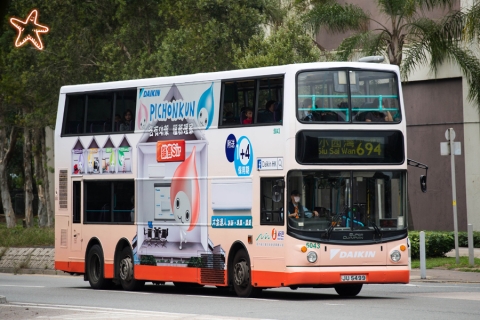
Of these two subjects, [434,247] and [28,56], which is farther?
[28,56]

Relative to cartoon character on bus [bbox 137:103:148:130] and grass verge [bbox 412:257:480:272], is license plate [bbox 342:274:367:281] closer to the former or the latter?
cartoon character on bus [bbox 137:103:148:130]

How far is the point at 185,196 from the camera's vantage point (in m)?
21.0

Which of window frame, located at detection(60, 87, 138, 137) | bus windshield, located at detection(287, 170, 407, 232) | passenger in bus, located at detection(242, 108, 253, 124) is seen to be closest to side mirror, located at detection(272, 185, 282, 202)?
bus windshield, located at detection(287, 170, 407, 232)

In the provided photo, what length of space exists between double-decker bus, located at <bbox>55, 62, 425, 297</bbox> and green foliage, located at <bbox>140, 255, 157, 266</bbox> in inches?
1.3

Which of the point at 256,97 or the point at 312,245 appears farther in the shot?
the point at 256,97

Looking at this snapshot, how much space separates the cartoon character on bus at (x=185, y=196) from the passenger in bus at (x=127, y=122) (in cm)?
182

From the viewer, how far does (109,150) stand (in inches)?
902

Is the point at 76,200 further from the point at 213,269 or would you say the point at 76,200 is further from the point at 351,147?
the point at 351,147

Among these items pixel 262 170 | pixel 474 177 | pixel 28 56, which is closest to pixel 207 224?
pixel 262 170

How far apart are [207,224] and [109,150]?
3.49 meters

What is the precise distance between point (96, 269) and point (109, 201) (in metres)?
1.67

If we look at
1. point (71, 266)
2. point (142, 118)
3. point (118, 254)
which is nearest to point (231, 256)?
point (118, 254)

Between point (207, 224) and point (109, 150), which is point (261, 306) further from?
point (109, 150)

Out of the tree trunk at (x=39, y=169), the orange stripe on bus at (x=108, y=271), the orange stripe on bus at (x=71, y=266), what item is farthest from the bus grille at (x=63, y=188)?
the tree trunk at (x=39, y=169)
